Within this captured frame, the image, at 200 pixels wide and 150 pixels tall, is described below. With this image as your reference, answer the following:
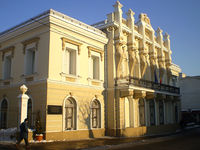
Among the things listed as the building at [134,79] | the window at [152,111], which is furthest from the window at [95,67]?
the window at [152,111]

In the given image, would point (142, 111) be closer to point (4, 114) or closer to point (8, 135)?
point (4, 114)

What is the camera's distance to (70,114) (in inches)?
635

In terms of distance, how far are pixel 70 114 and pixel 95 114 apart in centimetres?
277

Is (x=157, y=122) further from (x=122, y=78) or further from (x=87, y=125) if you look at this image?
(x=87, y=125)

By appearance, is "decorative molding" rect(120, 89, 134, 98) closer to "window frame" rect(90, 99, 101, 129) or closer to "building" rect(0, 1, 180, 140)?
"building" rect(0, 1, 180, 140)

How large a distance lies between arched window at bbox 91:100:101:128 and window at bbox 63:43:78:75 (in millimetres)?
3274

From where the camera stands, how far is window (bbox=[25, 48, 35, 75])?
16.8 m

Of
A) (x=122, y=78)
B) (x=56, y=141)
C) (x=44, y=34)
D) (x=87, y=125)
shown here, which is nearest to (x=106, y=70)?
(x=122, y=78)

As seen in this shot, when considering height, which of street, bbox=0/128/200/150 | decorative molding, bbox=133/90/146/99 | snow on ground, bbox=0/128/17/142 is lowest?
street, bbox=0/128/200/150

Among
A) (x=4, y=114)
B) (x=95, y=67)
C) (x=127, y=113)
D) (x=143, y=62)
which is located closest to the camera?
(x=4, y=114)

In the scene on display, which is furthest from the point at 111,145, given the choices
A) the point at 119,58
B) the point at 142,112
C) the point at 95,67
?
the point at 142,112

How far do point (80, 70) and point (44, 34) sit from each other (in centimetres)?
374

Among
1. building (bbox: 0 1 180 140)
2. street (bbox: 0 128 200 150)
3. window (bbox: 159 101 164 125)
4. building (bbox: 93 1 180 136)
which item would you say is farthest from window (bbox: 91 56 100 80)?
window (bbox: 159 101 164 125)

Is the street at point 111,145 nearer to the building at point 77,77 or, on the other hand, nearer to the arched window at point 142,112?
the building at point 77,77
